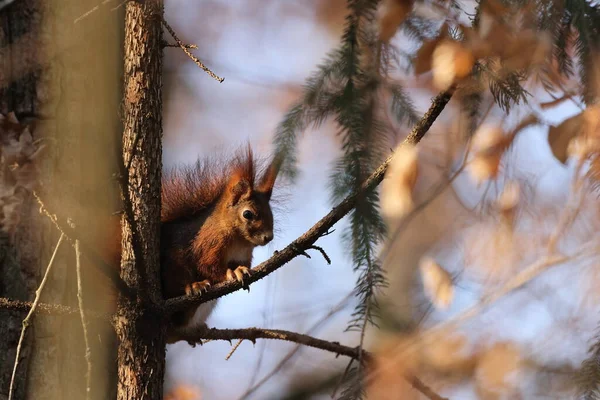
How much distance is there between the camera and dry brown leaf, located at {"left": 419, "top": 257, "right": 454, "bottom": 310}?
5.67 ft

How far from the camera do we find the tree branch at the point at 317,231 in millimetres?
1367

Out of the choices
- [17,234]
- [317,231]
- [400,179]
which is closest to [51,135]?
[17,234]

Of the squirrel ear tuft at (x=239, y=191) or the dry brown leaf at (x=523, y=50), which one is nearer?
the dry brown leaf at (x=523, y=50)

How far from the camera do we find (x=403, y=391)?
1.76 metres

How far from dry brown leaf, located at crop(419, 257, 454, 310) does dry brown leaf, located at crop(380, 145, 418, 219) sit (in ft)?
1.13

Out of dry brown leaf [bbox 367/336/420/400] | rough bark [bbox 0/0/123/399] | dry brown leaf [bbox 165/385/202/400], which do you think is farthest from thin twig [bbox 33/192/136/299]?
dry brown leaf [bbox 165/385/202/400]

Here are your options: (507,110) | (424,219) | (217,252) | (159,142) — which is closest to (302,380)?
(217,252)

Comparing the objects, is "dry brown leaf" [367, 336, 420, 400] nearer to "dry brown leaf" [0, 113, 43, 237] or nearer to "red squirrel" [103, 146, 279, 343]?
"red squirrel" [103, 146, 279, 343]

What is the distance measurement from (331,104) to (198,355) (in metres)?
3.24

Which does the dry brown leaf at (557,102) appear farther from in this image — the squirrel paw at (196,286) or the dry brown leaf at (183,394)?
the dry brown leaf at (183,394)

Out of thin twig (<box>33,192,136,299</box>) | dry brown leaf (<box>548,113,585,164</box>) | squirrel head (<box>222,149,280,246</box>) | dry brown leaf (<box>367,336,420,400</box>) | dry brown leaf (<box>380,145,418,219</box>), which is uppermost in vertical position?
squirrel head (<box>222,149,280,246</box>)

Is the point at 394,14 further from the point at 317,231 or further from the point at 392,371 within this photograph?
the point at 392,371

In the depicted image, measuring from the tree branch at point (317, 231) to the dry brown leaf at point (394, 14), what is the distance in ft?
0.91

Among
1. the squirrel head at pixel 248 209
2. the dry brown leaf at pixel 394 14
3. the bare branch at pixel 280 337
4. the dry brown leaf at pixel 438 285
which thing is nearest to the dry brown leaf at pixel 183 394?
the squirrel head at pixel 248 209
